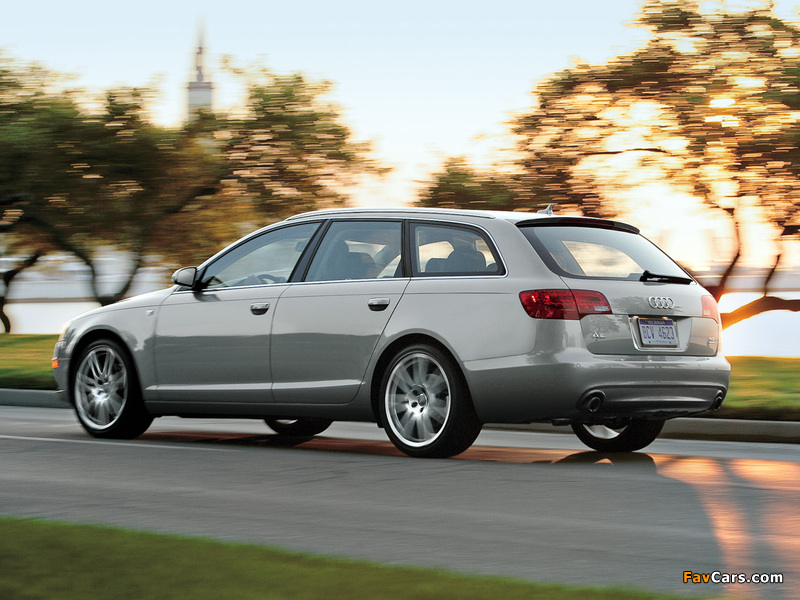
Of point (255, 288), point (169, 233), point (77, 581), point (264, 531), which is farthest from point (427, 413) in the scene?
point (169, 233)

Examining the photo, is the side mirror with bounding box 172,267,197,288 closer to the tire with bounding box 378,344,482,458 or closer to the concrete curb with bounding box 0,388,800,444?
the tire with bounding box 378,344,482,458

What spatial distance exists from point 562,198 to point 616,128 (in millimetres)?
1537

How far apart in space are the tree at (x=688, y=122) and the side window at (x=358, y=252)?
1312cm

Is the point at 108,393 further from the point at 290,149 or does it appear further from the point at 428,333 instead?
the point at 290,149

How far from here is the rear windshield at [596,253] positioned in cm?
858

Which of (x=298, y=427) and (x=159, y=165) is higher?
(x=159, y=165)

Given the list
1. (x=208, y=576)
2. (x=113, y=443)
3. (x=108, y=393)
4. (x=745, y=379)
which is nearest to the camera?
(x=208, y=576)

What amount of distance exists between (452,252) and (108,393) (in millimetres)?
3385

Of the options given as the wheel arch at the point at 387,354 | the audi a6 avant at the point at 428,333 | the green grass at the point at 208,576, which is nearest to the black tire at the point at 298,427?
the audi a6 avant at the point at 428,333

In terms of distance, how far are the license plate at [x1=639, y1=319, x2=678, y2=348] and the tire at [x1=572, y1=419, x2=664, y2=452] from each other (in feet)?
4.08

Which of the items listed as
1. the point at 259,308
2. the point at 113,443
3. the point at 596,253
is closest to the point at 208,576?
the point at 596,253

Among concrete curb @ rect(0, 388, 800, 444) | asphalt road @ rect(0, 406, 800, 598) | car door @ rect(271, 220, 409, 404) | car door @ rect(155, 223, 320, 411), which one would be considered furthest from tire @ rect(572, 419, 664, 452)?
car door @ rect(155, 223, 320, 411)

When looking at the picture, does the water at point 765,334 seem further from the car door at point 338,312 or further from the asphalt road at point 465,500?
the car door at point 338,312

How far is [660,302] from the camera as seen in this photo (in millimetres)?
8656
